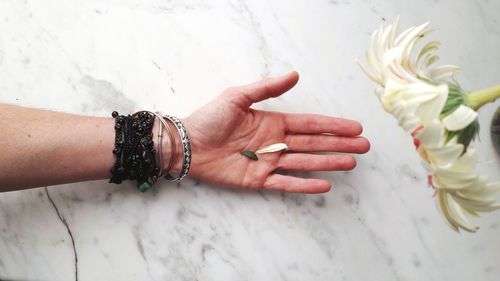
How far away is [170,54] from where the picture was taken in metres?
0.81

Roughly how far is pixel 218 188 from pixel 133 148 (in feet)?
0.59

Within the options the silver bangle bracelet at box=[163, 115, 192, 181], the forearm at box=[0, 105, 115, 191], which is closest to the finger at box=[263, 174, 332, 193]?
the silver bangle bracelet at box=[163, 115, 192, 181]

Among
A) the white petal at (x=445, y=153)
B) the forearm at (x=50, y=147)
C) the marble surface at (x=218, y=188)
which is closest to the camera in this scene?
the white petal at (x=445, y=153)

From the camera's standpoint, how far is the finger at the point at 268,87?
718mm

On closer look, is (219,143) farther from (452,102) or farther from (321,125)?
(452,102)

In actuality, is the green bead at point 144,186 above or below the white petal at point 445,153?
below

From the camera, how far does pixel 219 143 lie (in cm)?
77

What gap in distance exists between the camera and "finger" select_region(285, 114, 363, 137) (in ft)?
2.53

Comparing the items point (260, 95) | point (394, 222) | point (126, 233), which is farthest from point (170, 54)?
point (394, 222)

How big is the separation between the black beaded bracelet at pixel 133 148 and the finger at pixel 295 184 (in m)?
0.21

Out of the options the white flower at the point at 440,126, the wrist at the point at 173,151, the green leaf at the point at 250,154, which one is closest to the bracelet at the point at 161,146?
the wrist at the point at 173,151

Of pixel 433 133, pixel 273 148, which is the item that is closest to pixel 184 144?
pixel 273 148

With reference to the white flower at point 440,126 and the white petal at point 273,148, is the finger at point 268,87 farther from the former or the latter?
the white flower at point 440,126

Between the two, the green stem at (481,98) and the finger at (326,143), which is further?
the finger at (326,143)
